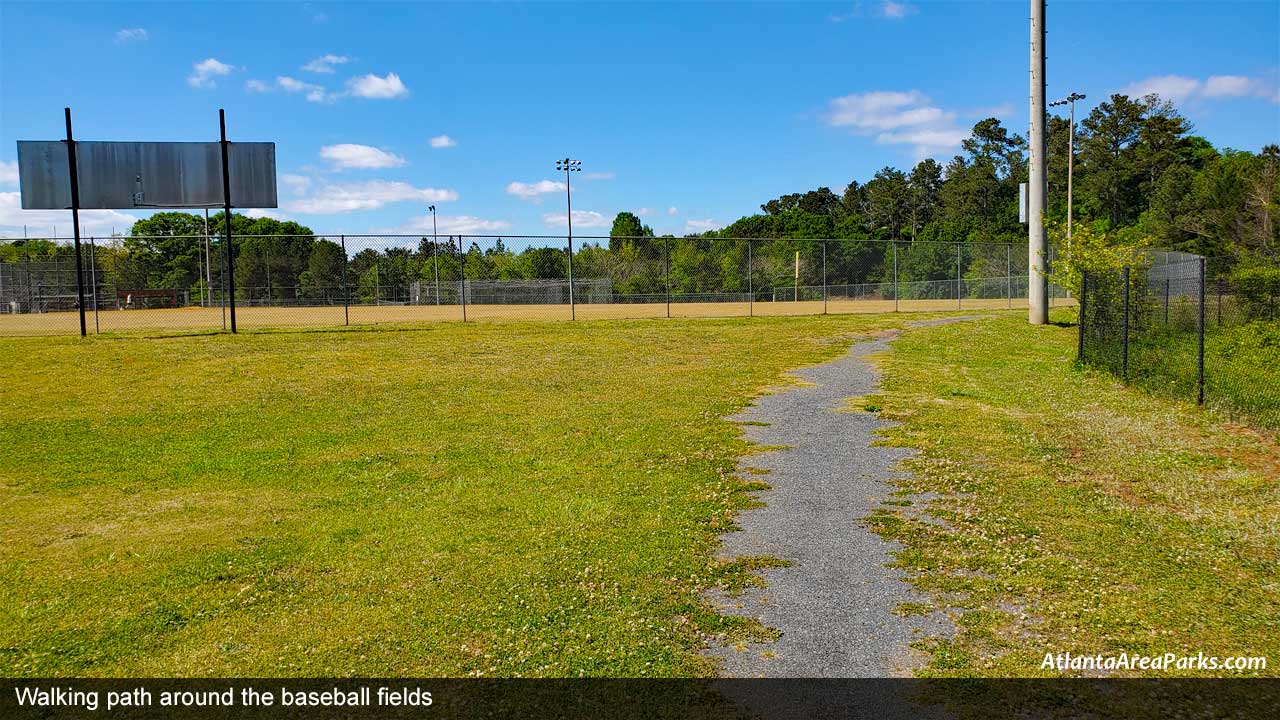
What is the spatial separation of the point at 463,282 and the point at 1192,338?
1834 cm

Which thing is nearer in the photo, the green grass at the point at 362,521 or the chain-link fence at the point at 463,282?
the green grass at the point at 362,521

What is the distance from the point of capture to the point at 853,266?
46312 mm

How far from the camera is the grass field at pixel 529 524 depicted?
13.9 ft

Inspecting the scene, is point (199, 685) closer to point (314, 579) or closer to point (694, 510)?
point (314, 579)

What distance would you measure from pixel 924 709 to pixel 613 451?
213 inches

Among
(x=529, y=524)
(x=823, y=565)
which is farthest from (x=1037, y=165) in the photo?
(x=529, y=524)

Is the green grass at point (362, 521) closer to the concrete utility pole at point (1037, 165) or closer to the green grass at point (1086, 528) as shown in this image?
the green grass at point (1086, 528)

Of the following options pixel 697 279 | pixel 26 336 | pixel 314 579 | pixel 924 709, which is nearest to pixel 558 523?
pixel 314 579

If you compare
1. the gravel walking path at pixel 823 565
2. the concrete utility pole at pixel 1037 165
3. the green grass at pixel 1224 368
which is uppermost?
the concrete utility pole at pixel 1037 165

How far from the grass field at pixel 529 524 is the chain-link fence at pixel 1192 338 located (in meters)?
0.73

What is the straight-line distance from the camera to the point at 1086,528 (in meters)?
5.95

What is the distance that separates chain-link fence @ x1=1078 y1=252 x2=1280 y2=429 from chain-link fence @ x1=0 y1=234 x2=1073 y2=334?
1279cm
